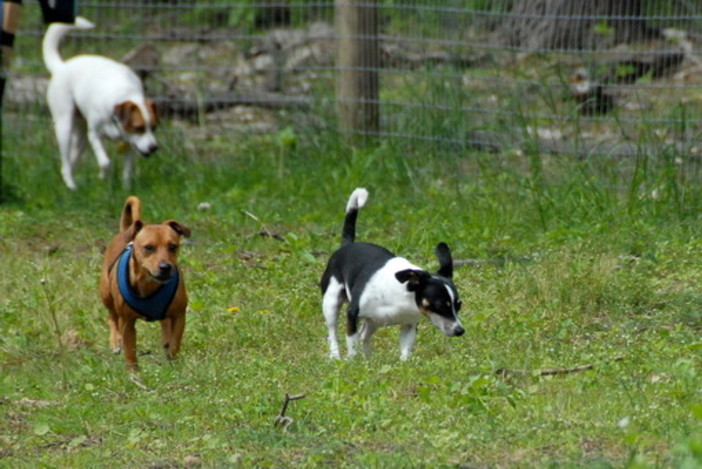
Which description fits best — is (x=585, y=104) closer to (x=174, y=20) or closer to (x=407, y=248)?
(x=407, y=248)

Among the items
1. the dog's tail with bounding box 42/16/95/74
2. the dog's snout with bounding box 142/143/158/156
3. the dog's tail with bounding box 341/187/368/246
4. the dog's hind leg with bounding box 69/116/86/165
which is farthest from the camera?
the dog's tail with bounding box 42/16/95/74

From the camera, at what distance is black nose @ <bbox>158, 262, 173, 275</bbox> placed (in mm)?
6477

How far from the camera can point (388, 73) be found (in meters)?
10.7

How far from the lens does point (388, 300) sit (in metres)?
6.19

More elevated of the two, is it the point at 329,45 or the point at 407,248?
the point at 329,45

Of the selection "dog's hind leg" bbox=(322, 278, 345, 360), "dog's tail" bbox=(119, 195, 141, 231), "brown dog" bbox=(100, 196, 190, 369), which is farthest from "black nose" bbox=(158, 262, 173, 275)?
"dog's hind leg" bbox=(322, 278, 345, 360)

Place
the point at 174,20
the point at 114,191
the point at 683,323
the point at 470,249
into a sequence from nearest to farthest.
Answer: the point at 683,323, the point at 470,249, the point at 114,191, the point at 174,20

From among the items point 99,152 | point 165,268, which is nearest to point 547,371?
point 165,268

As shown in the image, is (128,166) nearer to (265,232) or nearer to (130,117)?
(130,117)

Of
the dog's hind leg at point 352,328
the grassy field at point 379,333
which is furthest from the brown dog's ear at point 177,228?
the dog's hind leg at point 352,328

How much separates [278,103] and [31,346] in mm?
4583

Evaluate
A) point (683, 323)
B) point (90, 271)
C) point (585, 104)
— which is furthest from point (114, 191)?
point (683, 323)

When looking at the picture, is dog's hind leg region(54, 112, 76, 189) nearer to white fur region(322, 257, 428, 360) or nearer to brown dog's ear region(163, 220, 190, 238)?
brown dog's ear region(163, 220, 190, 238)

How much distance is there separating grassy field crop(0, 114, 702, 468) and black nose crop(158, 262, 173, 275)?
450mm
